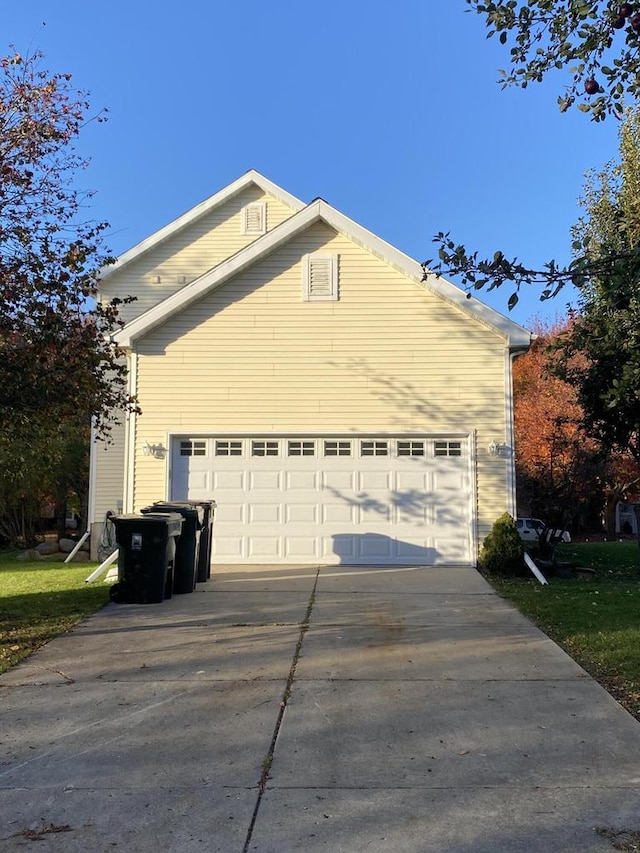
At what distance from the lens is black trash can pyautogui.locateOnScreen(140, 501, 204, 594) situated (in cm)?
1031

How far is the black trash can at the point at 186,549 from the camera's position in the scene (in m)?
10.3

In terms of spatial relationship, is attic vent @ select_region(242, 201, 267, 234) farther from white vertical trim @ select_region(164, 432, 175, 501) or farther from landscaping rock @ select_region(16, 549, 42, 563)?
landscaping rock @ select_region(16, 549, 42, 563)

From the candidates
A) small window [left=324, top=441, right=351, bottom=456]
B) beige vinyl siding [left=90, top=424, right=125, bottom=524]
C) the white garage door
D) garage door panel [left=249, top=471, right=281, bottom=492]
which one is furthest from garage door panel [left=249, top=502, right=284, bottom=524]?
beige vinyl siding [left=90, top=424, right=125, bottom=524]

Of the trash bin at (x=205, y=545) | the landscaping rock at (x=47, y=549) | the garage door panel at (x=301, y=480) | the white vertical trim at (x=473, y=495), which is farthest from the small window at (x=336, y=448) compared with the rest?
the landscaping rock at (x=47, y=549)

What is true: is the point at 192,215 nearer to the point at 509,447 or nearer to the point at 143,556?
the point at 509,447

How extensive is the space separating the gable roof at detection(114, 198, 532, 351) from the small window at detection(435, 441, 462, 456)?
2.03 meters

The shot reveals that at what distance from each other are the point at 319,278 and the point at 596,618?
25.5 feet

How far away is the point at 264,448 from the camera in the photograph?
13195 millimetres

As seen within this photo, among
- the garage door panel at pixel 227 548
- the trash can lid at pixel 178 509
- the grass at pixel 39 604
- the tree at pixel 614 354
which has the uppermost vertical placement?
the tree at pixel 614 354

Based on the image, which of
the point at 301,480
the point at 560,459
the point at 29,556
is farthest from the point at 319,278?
the point at 29,556

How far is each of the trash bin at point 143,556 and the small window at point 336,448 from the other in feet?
13.4

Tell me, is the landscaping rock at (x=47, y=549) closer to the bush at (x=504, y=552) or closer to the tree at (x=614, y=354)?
the bush at (x=504, y=552)

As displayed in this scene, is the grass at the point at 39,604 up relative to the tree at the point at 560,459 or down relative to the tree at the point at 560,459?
down

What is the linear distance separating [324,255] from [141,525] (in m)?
6.50
